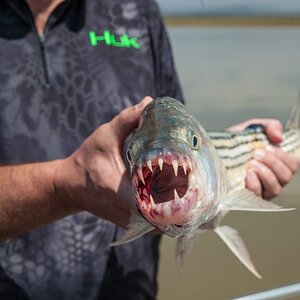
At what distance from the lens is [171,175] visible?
1.91m

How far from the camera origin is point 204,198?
2.01 meters

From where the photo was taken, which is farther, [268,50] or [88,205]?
[268,50]

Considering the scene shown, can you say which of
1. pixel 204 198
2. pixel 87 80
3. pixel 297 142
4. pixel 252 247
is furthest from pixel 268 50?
pixel 204 198

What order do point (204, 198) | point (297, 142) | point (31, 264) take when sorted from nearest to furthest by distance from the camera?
point (204, 198), point (31, 264), point (297, 142)

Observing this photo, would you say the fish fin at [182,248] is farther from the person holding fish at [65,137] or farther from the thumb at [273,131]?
the thumb at [273,131]

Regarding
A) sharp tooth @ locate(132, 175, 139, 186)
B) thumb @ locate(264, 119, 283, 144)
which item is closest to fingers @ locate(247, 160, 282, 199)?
thumb @ locate(264, 119, 283, 144)

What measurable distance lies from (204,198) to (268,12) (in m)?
21.5

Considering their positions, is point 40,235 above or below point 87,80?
below

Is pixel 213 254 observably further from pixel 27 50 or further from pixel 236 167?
pixel 27 50

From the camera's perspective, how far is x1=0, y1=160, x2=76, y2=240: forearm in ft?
8.89

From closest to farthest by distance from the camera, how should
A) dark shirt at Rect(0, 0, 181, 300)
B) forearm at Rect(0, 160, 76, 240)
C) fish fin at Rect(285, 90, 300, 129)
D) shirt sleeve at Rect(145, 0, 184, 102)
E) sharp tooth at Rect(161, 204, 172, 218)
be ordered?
sharp tooth at Rect(161, 204, 172, 218), forearm at Rect(0, 160, 76, 240), dark shirt at Rect(0, 0, 181, 300), shirt sleeve at Rect(145, 0, 184, 102), fish fin at Rect(285, 90, 300, 129)

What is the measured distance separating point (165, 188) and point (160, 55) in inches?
66.5

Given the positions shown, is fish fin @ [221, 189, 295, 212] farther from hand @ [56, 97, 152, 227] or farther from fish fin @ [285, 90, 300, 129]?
fish fin @ [285, 90, 300, 129]

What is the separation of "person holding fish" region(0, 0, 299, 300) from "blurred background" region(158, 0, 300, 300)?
3.74ft
